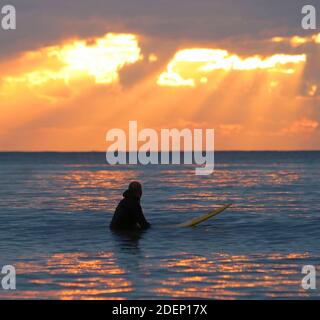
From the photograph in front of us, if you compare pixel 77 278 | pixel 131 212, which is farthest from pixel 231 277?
pixel 131 212

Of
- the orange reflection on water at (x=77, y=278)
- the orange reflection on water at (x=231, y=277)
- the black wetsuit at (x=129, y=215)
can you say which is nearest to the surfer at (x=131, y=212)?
the black wetsuit at (x=129, y=215)

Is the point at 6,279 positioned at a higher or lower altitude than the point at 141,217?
lower

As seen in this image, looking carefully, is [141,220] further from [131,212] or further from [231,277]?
[231,277]

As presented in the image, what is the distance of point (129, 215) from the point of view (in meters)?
23.6

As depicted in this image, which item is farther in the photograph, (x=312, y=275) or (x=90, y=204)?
(x=90, y=204)

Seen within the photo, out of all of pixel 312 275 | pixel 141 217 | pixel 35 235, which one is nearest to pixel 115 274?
pixel 312 275

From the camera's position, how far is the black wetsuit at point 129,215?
2316cm

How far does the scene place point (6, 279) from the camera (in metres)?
16.8

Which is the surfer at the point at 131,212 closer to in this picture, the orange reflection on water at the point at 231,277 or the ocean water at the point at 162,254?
the ocean water at the point at 162,254

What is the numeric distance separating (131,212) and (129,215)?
0.53 ft

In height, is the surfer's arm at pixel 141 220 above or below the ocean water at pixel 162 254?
above

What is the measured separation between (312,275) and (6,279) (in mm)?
6837
